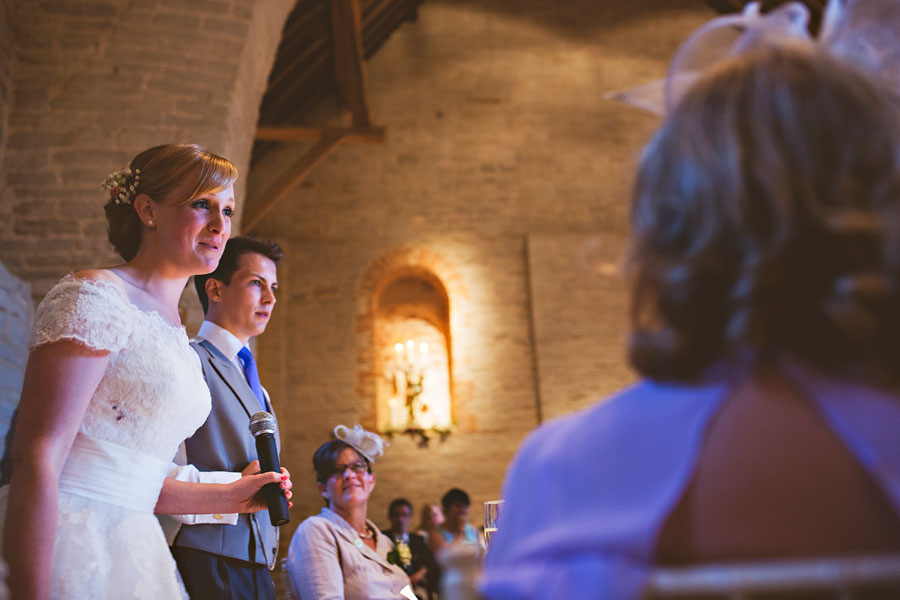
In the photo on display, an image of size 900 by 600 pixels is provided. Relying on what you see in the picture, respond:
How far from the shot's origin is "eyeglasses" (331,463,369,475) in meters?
3.65

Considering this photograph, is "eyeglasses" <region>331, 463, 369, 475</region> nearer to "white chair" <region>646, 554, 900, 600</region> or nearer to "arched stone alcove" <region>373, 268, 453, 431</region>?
"white chair" <region>646, 554, 900, 600</region>

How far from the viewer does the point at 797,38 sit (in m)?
0.83

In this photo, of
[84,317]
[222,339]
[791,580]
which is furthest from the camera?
[222,339]

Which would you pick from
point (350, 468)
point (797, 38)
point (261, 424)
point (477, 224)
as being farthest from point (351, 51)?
point (797, 38)

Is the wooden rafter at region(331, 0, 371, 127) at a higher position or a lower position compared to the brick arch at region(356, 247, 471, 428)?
higher

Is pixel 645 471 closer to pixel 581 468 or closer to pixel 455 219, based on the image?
pixel 581 468

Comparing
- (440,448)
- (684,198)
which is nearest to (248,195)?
(440,448)

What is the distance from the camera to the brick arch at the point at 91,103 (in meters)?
4.50

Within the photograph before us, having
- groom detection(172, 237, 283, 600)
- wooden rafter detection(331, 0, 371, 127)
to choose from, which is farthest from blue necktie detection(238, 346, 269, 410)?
wooden rafter detection(331, 0, 371, 127)

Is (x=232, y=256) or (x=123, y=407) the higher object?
(x=232, y=256)

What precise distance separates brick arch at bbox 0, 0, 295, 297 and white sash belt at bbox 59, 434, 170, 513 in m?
3.14

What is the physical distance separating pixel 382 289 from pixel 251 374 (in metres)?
6.60

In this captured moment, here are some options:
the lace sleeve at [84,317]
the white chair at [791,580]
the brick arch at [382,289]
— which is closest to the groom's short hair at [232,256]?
the lace sleeve at [84,317]

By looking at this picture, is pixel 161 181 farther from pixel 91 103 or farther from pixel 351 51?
pixel 351 51
